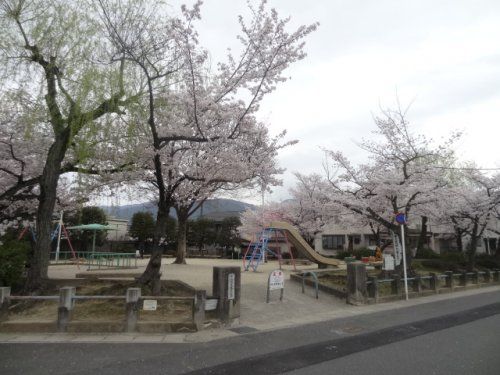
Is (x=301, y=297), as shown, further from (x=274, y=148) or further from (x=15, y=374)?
(x=15, y=374)

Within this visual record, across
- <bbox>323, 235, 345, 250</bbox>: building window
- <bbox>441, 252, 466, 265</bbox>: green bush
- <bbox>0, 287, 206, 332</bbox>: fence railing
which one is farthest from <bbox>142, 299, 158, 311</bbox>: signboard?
<bbox>323, 235, 345, 250</bbox>: building window

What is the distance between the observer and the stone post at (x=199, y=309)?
8.75m

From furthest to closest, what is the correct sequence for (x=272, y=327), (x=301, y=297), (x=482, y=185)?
(x=482, y=185) < (x=301, y=297) < (x=272, y=327)

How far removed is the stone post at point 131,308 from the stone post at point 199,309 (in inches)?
52.0

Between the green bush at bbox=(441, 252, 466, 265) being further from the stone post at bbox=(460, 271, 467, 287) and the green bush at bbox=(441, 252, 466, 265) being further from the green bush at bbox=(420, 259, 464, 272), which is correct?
the stone post at bbox=(460, 271, 467, 287)

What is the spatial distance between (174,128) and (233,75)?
234 cm

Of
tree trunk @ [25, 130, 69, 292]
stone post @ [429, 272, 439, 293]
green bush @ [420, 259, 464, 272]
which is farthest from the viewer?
green bush @ [420, 259, 464, 272]

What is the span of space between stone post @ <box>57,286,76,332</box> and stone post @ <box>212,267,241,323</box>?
10.9 feet

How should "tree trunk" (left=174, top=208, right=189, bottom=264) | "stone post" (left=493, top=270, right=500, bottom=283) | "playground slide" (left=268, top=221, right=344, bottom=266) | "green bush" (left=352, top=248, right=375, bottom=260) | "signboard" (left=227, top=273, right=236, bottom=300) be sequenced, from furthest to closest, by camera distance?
"green bush" (left=352, top=248, right=375, bottom=260) → "tree trunk" (left=174, top=208, right=189, bottom=264) → "stone post" (left=493, top=270, right=500, bottom=283) → "playground slide" (left=268, top=221, right=344, bottom=266) → "signboard" (left=227, top=273, right=236, bottom=300)

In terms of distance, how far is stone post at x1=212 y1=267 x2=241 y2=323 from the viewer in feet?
30.7

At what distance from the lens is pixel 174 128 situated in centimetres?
1116

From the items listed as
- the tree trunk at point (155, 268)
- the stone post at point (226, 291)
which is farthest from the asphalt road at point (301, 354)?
the tree trunk at point (155, 268)

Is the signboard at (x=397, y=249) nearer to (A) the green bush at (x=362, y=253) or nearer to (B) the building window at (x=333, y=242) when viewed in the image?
(A) the green bush at (x=362, y=253)

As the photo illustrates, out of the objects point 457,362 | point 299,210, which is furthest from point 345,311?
point 299,210
